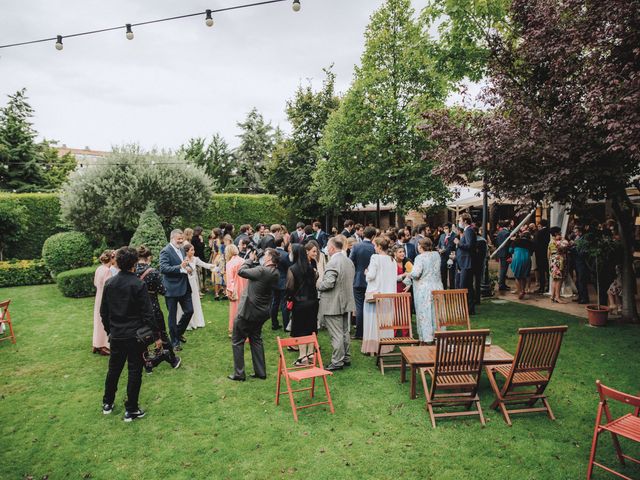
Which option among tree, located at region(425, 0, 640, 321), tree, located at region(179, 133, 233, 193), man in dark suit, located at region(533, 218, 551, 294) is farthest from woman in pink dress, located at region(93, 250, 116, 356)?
tree, located at region(179, 133, 233, 193)

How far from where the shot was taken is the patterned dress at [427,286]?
22.8 ft

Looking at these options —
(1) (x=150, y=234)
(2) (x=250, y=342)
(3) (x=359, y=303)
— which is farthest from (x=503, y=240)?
(1) (x=150, y=234)

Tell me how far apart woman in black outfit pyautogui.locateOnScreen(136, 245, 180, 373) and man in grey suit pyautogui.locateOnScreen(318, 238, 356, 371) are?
2.50 meters

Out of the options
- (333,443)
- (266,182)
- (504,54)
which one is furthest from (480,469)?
(266,182)

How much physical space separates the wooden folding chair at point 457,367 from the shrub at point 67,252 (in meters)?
14.0

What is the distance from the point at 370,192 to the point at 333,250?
354 inches

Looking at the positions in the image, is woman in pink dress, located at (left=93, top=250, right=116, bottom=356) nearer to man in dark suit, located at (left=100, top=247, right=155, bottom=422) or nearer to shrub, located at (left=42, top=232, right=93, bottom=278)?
man in dark suit, located at (left=100, top=247, right=155, bottom=422)

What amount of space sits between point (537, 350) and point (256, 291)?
3592mm

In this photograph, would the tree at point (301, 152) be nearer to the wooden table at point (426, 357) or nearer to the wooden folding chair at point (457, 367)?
the wooden table at point (426, 357)

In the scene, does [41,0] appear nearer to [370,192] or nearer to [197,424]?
[197,424]

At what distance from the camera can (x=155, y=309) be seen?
6590 millimetres

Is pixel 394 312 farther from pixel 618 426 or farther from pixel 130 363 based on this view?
pixel 130 363

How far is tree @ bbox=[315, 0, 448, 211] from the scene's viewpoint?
1452cm

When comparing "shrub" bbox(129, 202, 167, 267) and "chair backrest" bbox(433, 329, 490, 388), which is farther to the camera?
"shrub" bbox(129, 202, 167, 267)
